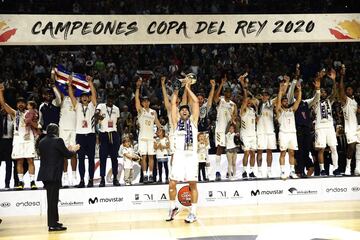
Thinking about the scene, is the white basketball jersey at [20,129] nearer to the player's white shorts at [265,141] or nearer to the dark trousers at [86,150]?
the dark trousers at [86,150]

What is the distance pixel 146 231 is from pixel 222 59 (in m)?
13.4

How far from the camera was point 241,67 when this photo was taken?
24109mm

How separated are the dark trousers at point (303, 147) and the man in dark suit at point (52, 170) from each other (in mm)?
6669

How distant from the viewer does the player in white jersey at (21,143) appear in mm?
15273

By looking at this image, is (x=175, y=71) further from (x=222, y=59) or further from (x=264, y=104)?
(x=264, y=104)

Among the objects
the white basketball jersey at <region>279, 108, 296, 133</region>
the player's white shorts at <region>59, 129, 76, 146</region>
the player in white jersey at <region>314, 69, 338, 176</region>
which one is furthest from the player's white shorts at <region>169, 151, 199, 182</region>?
the player in white jersey at <region>314, 69, 338, 176</region>

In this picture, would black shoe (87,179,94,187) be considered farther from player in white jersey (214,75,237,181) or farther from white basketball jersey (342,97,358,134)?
white basketball jersey (342,97,358,134)

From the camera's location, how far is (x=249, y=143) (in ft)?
53.8

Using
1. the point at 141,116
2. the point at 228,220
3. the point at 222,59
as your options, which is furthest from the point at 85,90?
the point at 222,59

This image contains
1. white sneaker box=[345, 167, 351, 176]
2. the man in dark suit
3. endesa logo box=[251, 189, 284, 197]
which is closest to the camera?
the man in dark suit

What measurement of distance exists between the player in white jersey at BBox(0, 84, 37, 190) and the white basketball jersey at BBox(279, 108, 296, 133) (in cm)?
607

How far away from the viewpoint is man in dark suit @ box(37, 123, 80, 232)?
1234 cm

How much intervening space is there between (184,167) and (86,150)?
138 inches

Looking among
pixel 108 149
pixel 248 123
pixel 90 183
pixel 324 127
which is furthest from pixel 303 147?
pixel 90 183
